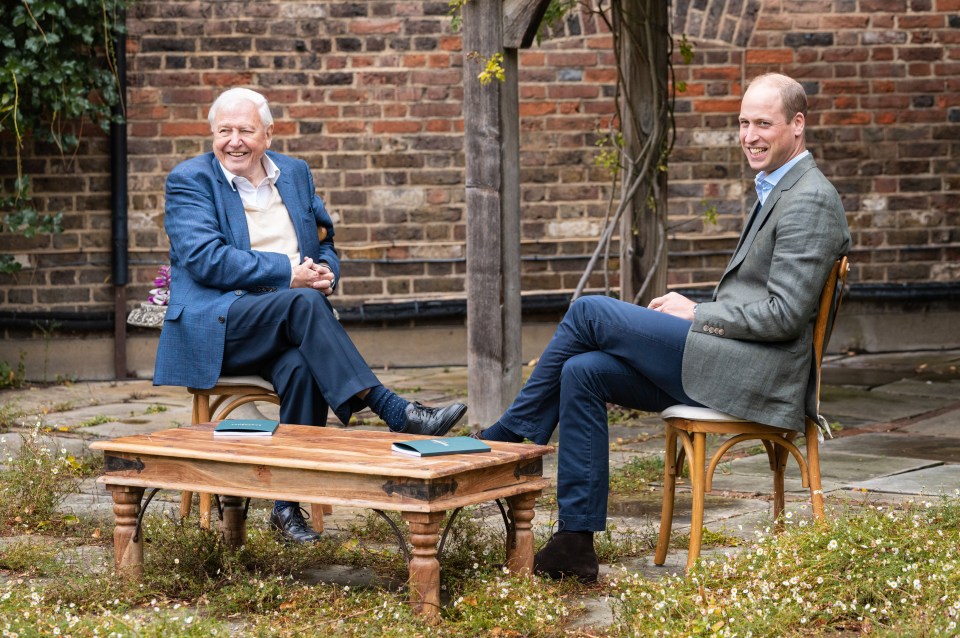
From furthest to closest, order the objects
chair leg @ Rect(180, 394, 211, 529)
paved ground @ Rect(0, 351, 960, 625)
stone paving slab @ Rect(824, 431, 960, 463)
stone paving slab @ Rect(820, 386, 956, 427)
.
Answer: stone paving slab @ Rect(820, 386, 956, 427), stone paving slab @ Rect(824, 431, 960, 463), paved ground @ Rect(0, 351, 960, 625), chair leg @ Rect(180, 394, 211, 529)

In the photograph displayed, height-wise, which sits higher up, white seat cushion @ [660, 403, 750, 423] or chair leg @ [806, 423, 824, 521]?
white seat cushion @ [660, 403, 750, 423]

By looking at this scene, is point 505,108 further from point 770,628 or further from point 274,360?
point 770,628

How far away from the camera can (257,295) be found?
4.36 metres

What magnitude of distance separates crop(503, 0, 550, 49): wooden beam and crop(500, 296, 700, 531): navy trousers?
2.39 m

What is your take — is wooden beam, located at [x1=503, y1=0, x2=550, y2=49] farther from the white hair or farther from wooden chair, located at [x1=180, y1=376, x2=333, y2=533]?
wooden chair, located at [x1=180, y1=376, x2=333, y2=533]

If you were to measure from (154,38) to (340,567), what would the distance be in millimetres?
5400

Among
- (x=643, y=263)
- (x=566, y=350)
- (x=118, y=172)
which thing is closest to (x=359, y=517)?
(x=566, y=350)

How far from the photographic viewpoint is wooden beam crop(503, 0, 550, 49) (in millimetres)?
5676

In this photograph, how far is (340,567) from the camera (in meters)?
3.68

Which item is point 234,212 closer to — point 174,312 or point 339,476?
point 174,312

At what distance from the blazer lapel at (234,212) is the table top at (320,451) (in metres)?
0.95


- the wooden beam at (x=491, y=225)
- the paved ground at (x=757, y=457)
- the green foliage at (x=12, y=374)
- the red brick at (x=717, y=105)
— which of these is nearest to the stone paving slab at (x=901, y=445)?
the paved ground at (x=757, y=457)

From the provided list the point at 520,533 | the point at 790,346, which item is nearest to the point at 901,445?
the point at 790,346

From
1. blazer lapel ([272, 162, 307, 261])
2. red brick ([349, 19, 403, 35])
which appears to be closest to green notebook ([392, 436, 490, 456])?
blazer lapel ([272, 162, 307, 261])
